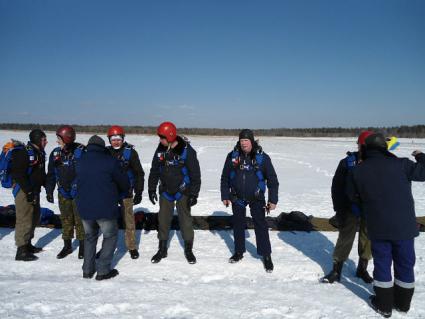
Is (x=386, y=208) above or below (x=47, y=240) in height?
above

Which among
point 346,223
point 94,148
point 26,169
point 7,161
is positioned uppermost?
point 94,148

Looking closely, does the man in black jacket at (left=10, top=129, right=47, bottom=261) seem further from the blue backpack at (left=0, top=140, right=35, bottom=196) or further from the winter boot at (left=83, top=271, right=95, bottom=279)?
the winter boot at (left=83, top=271, right=95, bottom=279)

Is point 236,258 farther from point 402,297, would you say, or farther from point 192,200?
point 402,297

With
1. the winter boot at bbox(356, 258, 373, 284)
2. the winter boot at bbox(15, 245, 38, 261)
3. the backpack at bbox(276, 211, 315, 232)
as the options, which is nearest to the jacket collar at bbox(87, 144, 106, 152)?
the winter boot at bbox(15, 245, 38, 261)

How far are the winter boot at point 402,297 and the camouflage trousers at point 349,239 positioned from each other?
0.83 metres

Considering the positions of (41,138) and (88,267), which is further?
(41,138)

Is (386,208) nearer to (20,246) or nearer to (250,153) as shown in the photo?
(250,153)

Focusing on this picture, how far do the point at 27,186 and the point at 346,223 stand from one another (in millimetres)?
4659

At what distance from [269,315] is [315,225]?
12.4 feet

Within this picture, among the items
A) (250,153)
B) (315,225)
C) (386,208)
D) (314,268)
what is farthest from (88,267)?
(315,225)

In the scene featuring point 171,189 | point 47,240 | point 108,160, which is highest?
point 108,160

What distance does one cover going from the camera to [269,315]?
3.42 meters

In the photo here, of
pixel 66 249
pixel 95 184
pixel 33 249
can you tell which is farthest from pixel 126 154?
pixel 33 249

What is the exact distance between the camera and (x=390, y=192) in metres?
3.27
